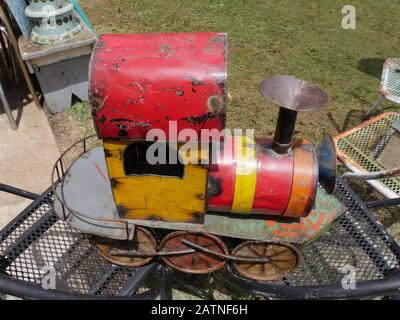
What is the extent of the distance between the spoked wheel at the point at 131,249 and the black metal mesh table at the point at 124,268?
0.16 meters

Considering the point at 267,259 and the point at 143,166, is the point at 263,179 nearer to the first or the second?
the point at 267,259

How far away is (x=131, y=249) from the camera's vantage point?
253cm

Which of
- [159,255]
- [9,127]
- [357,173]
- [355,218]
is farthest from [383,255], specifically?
[9,127]

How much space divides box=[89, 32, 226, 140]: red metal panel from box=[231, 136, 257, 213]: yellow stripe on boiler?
0.46m

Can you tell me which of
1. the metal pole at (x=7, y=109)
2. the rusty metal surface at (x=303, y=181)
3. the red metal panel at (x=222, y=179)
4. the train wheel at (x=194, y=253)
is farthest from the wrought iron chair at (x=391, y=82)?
the metal pole at (x=7, y=109)

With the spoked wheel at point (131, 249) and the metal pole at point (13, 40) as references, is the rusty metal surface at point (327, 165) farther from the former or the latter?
the metal pole at point (13, 40)

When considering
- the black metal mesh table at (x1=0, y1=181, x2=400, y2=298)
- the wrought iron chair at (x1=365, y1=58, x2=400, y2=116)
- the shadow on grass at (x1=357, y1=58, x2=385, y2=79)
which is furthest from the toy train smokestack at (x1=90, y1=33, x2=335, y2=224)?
the shadow on grass at (x1=357, y1=58, x2=385, y2=79)

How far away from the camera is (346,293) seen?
238cm

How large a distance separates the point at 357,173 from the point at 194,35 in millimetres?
2022

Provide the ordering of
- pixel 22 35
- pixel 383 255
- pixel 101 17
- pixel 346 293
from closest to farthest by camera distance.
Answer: pixel 346 293
pixel 383 255
pixel 22 35
pixel 101 17

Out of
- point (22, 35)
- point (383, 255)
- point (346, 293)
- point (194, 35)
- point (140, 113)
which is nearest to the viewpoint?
point (140, 113)

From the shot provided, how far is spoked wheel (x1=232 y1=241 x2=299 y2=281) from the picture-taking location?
2.41 metres

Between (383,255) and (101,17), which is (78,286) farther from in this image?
(101,17)

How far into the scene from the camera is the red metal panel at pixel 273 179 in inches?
89.3
